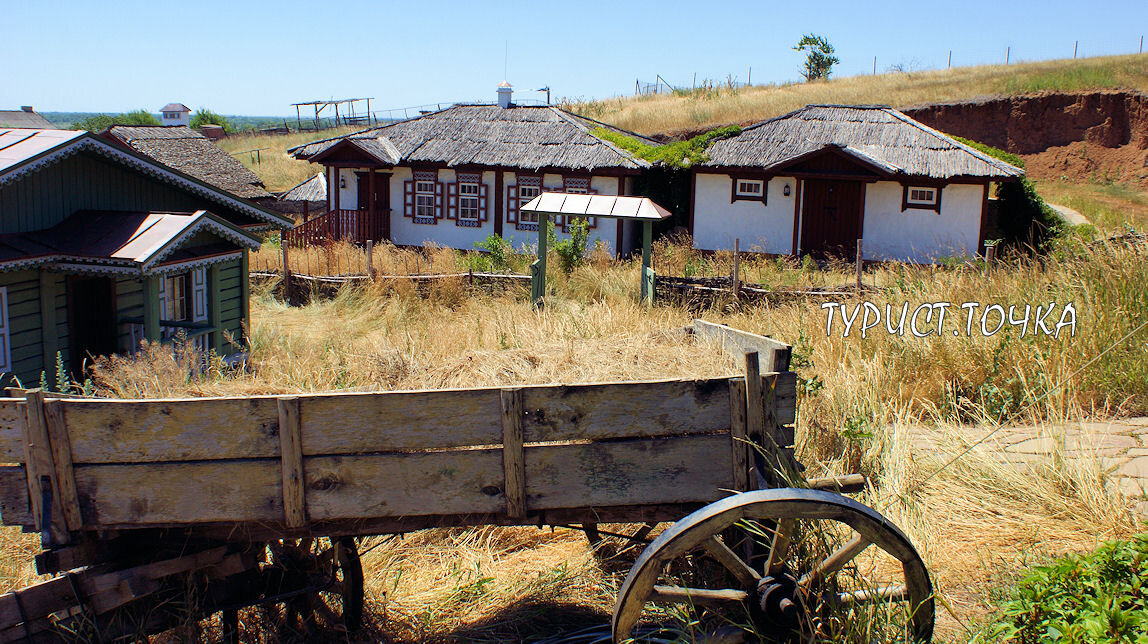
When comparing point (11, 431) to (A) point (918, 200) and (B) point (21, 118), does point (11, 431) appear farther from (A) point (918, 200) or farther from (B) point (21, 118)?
(B) point (21, 118)

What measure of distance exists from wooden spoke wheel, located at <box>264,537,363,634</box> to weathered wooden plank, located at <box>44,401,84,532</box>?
118 cm

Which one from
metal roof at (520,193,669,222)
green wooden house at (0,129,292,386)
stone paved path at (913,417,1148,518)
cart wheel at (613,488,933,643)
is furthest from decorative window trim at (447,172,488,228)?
cart wheel at (613,488,933,643)

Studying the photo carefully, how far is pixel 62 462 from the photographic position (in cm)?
351

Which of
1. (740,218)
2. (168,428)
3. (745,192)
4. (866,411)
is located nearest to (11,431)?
(168,428)

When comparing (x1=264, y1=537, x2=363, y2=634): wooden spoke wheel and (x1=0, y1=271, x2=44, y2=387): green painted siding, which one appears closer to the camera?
(x1=264, y1=537, x2=363, y2=634): wooden spoke wheel

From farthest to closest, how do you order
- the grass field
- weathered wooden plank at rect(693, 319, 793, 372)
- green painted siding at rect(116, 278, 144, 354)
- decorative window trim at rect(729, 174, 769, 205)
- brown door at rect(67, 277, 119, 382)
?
decorative window trim at rect(729, 174, 769, 205), green painted siding at rect(116, 278, 144, 354), brown door at rect(67, 277, 119, 382), the grass field, weathered wooden plank at rect(693, 319, 793, 372)

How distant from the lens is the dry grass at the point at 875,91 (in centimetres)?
3128

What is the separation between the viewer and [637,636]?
147 inches

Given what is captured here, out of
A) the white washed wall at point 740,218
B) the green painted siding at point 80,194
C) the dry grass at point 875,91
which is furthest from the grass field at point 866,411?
the dry grass at point 875,91

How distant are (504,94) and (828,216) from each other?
9946 millimetres

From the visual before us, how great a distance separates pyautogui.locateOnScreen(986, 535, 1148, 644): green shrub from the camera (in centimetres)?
313

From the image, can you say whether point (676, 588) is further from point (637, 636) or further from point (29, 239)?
point (29, 239)

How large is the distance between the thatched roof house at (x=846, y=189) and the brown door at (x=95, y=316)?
48.9 ft

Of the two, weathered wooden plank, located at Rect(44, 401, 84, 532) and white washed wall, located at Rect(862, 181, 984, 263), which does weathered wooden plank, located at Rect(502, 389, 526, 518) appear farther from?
white washed wall, located at Rect(862, 181, 984, 263)
